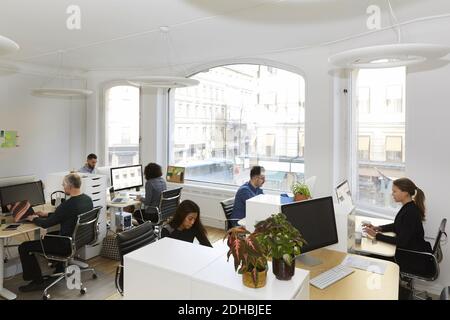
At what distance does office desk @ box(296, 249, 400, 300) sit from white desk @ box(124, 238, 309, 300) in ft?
1.72

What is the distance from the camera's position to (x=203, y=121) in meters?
6.52

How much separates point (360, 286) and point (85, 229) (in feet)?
9.56

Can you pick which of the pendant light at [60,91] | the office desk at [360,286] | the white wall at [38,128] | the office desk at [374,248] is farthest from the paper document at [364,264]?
the white wall at [38,128]

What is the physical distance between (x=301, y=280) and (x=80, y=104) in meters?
6.91

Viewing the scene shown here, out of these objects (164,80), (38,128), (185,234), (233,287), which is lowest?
(185,234)

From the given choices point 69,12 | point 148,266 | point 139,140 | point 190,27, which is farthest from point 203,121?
point 148,266

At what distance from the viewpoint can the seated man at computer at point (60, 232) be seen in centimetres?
349

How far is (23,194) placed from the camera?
398 centimetres

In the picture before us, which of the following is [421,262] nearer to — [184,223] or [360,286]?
[360,286]

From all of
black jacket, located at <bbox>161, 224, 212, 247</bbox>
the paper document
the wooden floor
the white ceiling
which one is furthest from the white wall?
the paper document

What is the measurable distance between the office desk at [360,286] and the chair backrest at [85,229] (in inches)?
92.6

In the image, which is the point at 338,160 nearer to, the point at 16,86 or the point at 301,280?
the point at 301,280

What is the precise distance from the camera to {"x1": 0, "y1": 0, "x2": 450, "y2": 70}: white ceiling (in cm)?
332

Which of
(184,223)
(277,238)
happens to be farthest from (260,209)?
(277,238)
